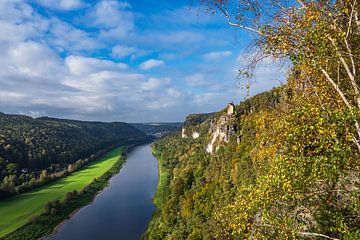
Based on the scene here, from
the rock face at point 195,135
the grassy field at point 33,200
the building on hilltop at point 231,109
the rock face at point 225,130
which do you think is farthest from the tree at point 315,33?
the rock face at point 195,135

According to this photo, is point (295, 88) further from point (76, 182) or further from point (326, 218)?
point (76, 182)

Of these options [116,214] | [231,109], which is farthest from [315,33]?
[231,109]

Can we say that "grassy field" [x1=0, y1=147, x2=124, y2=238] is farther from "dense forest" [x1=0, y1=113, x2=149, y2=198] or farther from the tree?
the tree

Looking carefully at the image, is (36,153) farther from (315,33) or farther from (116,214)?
(315,33)

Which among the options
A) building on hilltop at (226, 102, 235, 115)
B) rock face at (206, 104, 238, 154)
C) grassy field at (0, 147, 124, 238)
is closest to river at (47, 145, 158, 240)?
grassy field at (0, 147, 124, 238)

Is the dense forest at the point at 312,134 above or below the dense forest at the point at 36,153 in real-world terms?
above

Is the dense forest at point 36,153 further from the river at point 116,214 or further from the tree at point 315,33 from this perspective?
the tree at point 315,33
